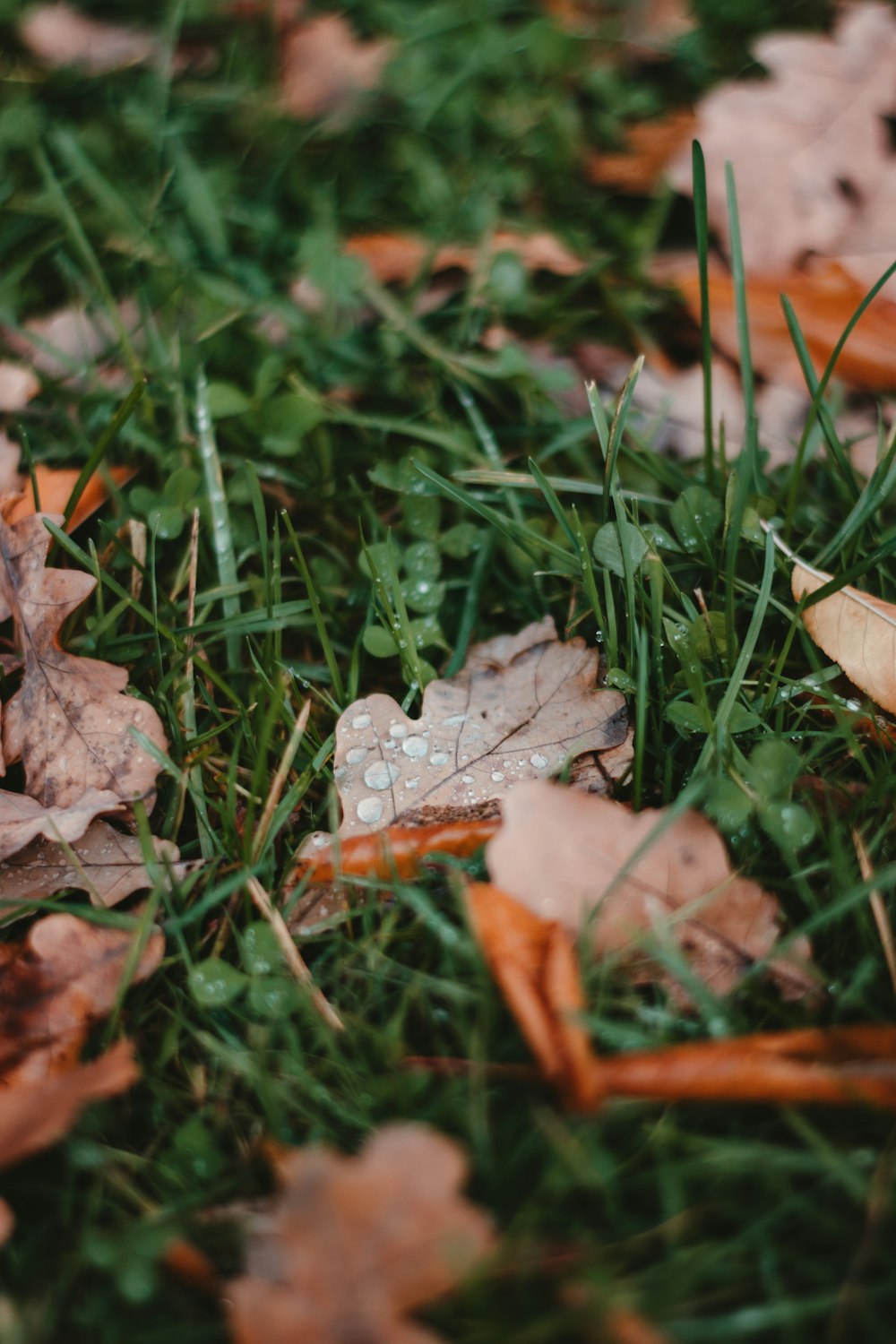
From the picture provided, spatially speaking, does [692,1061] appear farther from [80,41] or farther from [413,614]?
[80,41]

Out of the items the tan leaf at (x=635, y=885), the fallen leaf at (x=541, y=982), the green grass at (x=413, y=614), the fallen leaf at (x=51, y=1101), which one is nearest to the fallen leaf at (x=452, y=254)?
the green grass at (x=413, y=614)

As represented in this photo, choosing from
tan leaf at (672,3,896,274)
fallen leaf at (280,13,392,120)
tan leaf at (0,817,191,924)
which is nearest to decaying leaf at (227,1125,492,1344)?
tan leaf at (0,817,191,924)

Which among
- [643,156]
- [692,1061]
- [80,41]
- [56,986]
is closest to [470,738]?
[692,1061]

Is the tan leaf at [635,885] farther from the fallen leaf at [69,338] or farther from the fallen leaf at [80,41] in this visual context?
the fallen leaf at [80,41]

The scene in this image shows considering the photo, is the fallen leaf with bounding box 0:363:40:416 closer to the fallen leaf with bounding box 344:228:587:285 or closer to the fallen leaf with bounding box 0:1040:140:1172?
the fallen leaf with bounding box 344:228:587:285

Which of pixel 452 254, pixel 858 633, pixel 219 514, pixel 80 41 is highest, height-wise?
pixel 80 41

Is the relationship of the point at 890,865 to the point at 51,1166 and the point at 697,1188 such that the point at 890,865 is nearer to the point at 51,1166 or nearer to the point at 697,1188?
the point at 697,1188
